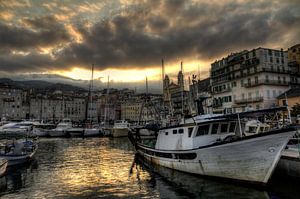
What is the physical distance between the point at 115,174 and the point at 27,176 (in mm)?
8123

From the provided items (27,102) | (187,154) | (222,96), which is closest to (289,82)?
(222,96)

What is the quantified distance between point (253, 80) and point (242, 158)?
163 feet

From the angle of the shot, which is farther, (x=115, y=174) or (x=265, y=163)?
(x=115, y=174)

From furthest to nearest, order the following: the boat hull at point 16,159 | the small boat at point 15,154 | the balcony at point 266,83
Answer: the balcony at point 266,83 < the small boat at point 15,154 < the boat hull at point 16,159

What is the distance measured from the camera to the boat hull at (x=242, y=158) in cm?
1788

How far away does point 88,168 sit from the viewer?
28.9m

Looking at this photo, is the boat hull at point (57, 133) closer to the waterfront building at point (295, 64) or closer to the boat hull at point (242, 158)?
the waterfront building at point (295, 64)

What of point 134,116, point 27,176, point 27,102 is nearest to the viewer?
point 27,176

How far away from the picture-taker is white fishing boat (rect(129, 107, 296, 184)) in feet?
58.9

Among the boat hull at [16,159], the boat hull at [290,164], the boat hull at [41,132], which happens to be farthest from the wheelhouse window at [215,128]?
the boat hull at [41,132]

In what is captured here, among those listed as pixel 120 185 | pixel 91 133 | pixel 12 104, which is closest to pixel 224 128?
pixel 120 185

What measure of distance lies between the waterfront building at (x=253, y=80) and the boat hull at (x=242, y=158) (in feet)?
146

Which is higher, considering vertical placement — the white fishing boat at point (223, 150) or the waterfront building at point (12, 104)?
the waterfront building at point (12, 104)

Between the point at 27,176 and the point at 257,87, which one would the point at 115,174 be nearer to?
the point at 27,176
